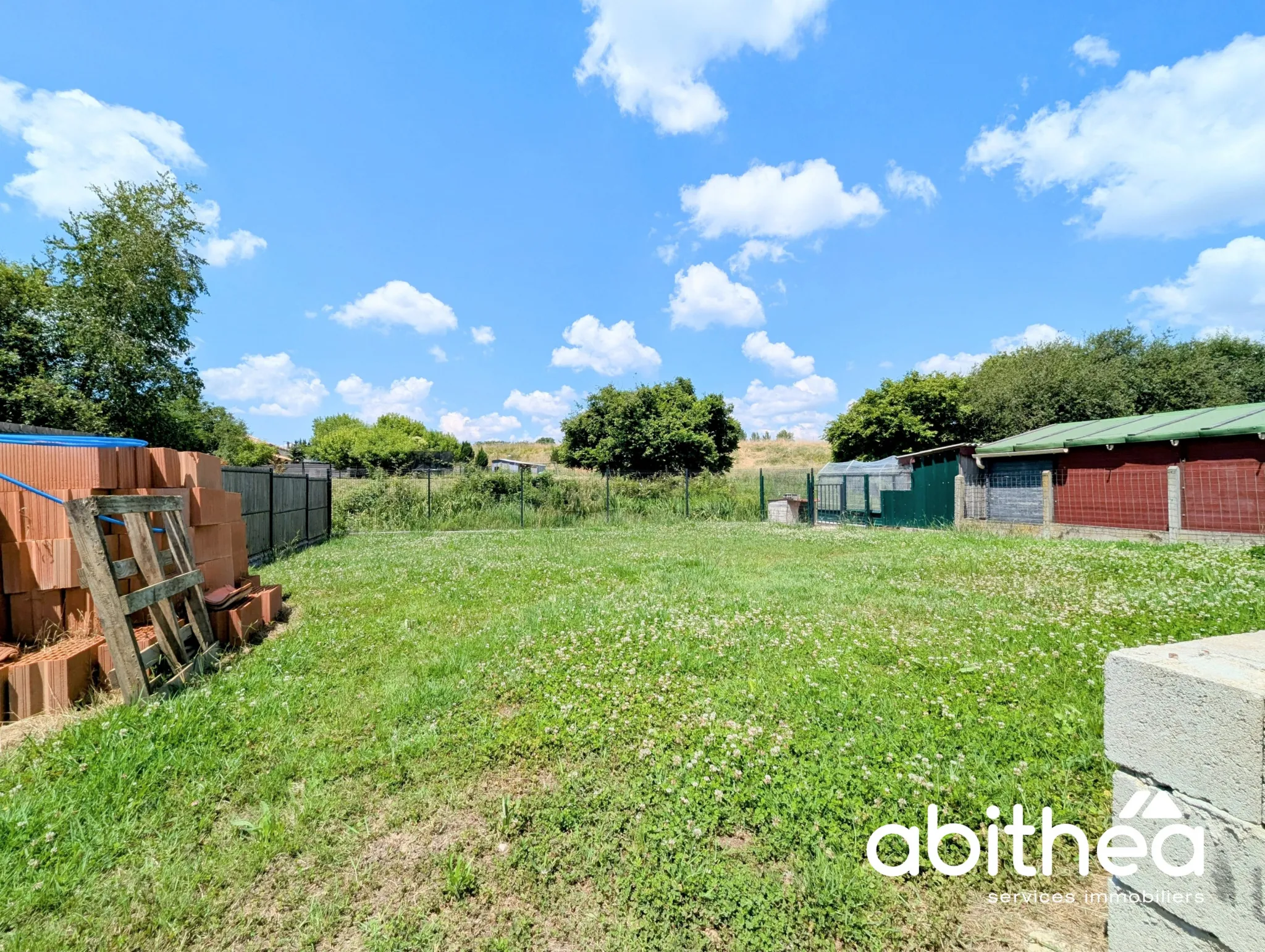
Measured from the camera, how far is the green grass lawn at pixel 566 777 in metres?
2.01

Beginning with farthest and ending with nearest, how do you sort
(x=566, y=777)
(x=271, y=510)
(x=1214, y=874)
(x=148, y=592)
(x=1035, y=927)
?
(x=271, y=510), (x=148, y=592), (x=566, y=777), (x=1035, y=927), (x=1214, y=874)

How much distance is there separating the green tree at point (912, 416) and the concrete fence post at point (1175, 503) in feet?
60.4

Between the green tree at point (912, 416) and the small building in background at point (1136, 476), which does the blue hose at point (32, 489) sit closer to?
the small building in background at point (1136, 476)

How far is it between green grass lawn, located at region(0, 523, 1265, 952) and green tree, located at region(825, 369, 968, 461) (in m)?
26.8

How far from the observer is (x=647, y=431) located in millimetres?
29828

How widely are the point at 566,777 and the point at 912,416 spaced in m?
32.7

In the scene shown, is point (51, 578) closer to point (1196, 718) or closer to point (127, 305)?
point (1196, 718)

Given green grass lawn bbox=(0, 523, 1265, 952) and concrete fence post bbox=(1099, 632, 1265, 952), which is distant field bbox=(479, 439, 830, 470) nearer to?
green grass lawn bbox=(0, 523, 1265, 952)

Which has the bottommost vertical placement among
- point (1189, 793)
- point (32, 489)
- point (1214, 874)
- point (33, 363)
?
point (1214, 874)

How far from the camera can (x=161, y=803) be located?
258cm

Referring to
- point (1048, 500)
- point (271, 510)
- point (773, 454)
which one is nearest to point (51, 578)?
point (271, 510)

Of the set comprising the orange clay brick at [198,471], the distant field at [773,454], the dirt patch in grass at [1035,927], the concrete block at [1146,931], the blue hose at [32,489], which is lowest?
the dirt patch in grass at [1035,927]

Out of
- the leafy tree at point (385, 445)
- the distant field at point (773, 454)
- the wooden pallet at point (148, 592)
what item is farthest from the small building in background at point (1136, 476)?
the leafy tree at point (385, 445)

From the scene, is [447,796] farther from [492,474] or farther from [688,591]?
[492,474]
